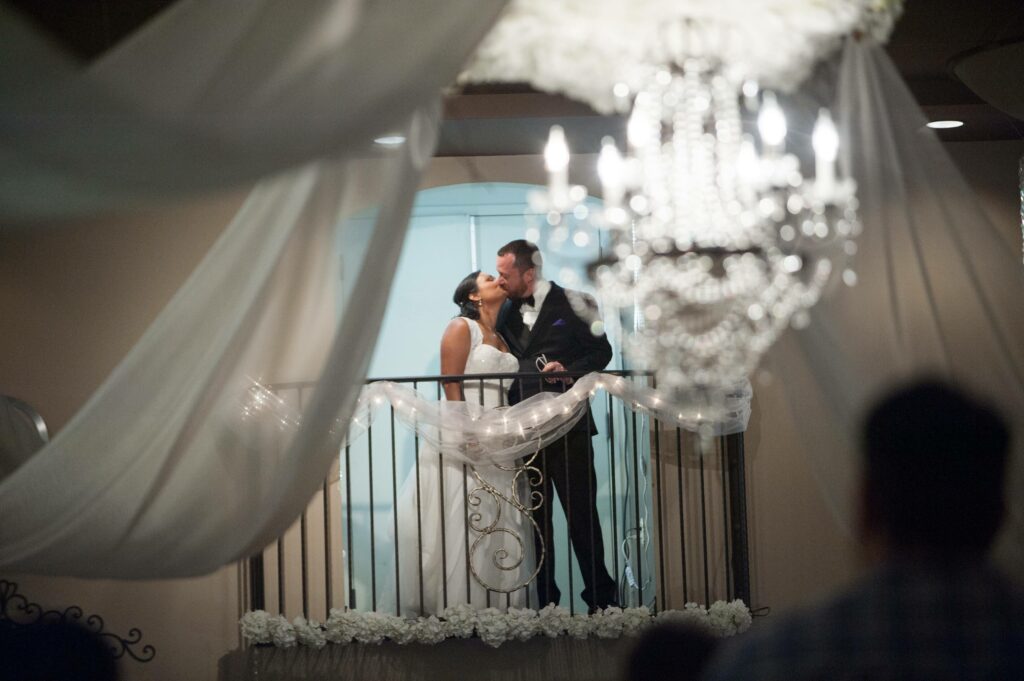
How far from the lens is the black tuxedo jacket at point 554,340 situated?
5746mm

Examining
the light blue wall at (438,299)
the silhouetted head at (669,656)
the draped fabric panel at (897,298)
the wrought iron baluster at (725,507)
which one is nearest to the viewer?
the silhouetted head at (669,656)

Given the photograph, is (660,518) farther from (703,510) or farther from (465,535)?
(465,535)

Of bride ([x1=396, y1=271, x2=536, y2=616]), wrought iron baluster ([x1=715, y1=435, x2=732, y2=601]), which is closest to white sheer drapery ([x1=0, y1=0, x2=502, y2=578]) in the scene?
bride ([x1=396, y1=271, x2=536, y2=616])

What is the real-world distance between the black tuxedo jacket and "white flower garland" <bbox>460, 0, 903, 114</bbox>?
177 cm

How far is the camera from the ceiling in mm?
4301

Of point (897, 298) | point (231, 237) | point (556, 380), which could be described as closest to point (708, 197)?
point (897, 298)

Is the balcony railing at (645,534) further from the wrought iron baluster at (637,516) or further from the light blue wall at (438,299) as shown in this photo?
the light blue wall at (438,299)

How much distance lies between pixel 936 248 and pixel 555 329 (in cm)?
319

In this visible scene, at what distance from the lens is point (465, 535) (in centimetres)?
505

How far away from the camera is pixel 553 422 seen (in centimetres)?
502

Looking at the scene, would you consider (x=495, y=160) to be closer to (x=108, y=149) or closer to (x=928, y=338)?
(x=928, y=338)

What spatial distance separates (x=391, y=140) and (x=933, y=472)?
51.3 inches

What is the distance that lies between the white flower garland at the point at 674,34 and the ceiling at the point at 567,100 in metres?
0.93

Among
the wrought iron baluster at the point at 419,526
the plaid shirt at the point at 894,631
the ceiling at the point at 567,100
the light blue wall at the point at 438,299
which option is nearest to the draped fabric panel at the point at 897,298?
the plaid shirt at the point at 894,631
